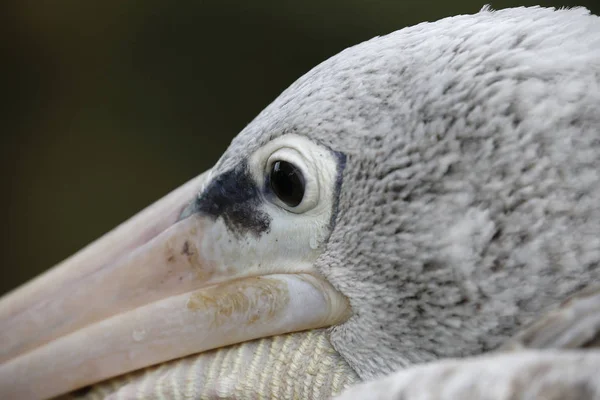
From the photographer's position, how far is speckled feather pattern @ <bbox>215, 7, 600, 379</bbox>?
1.23 metres

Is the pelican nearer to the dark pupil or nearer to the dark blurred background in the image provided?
the dark pupil

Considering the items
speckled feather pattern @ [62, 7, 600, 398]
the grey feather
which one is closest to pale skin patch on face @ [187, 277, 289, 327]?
speckled feather pattern @ [62, 7, 600, 398]

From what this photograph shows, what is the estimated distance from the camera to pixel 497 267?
125cm

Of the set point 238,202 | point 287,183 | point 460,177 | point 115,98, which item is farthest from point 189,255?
point 115,98

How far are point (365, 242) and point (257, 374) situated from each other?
350mm

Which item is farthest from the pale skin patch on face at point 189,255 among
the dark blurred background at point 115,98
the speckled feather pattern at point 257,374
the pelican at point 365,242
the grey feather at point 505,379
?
the dark blurred background at point 115,98

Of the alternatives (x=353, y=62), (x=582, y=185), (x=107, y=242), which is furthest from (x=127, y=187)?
(x=582, y=185)

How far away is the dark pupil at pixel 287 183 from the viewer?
4.77 feet

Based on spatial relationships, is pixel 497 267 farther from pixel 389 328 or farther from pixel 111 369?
pixel 111 369

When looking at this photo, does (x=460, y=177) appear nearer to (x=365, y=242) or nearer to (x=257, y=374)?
(x=365, y=242)

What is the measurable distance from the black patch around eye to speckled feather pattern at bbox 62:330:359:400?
22 centimetres

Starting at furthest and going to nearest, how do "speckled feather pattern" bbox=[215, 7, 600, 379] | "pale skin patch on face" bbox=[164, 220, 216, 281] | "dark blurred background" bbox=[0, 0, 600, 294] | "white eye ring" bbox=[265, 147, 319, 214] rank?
"dark blurred background" bbox=[0, 0, 600, 294], "pale skin patch on face" bbox=[164, 220, 216, 281], "white eye ring" bbox=[265, 147, 319, 214], "speckled feather pattern" bbox=[215, 7, 600, 379]

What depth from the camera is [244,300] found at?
152cm

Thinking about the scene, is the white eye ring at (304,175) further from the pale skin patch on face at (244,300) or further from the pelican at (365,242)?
the pale skin patch on face at (244,300)
